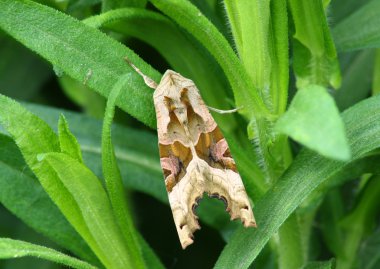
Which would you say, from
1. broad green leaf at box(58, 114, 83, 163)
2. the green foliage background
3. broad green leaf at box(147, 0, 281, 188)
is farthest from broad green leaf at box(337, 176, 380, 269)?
broad green leaf at box(58, 114, 83, 163)

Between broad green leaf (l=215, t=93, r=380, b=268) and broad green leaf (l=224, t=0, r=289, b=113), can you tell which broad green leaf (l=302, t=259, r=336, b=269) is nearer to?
broad green leaf (l=215, t=93, r=380, b=268)

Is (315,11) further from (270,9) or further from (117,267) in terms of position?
(117,267)

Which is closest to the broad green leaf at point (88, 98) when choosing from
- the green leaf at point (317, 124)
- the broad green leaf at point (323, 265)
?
the broad green leaf at point (323, 265)

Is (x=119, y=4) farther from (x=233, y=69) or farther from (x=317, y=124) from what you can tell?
(x=317, y=124)

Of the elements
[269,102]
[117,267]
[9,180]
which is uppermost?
[269,102]

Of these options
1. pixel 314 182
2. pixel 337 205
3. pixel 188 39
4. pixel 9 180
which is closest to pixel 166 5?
pixel 188 39

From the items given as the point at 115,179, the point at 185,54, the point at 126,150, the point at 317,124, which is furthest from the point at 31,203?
the point at 317,124
